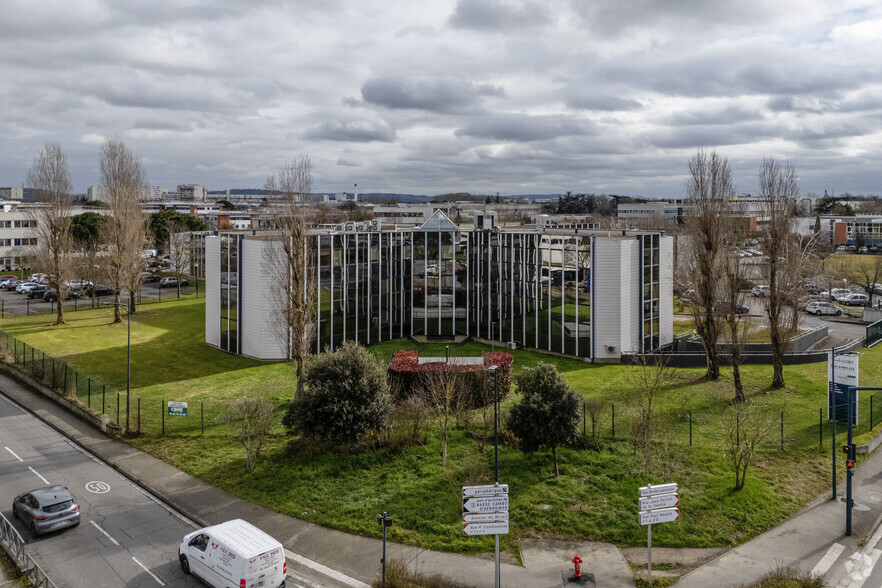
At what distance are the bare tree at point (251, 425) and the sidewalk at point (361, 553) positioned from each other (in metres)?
1.99

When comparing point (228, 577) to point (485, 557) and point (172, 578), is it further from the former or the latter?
point (485, 557)

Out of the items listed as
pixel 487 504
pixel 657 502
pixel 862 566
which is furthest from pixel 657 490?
pixel 862 566

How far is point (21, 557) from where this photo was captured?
1892 centimetres

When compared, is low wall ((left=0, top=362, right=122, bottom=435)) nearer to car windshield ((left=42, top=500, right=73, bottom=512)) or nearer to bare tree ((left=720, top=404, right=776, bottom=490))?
car windshield ((left=42, top=500, right=73, bottom=512))

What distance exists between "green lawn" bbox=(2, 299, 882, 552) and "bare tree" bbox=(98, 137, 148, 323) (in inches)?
824

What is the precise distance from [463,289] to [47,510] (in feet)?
110

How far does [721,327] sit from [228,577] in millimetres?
32756

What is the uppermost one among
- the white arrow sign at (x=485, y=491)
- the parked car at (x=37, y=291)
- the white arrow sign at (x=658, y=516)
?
the parked car at (x=37, y=291)

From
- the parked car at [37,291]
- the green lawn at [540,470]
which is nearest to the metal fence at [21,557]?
the green lawn at [540,470]

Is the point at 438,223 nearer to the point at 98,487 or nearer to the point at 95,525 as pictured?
the point at 98,487

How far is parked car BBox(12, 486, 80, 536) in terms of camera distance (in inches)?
807

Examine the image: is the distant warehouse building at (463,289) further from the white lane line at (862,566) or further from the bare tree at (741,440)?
the white lane line at (862,566)

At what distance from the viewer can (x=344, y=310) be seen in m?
45.0

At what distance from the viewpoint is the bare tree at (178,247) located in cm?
7500
